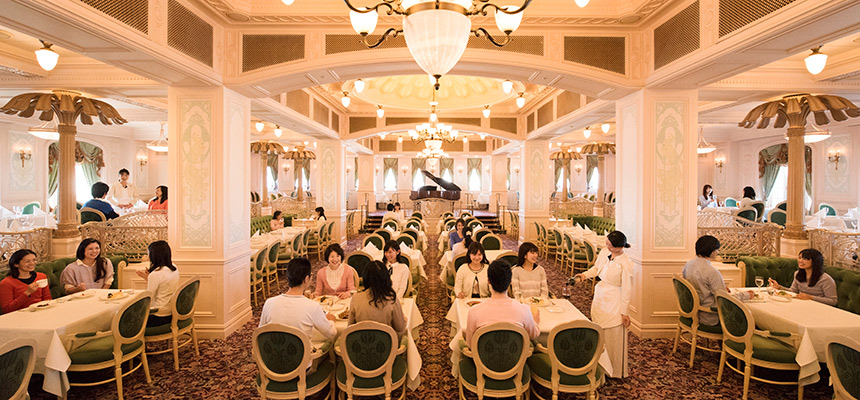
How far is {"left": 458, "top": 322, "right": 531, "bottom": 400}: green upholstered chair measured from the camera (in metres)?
2.75

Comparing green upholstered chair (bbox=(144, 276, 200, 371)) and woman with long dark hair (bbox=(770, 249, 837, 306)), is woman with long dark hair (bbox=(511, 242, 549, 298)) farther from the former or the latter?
green upholstered chair (bbox=(144, 276, 200, 371))

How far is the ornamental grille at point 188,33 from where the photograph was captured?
13.4ft

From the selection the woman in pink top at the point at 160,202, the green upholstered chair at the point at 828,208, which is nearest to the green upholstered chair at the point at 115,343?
the woman in pink top at the point at 160,202

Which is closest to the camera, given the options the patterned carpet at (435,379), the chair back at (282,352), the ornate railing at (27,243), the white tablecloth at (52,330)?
the chair back at (282,352)

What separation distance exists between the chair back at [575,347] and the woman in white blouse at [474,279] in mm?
1483

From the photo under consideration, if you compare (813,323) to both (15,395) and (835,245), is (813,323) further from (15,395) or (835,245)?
(15,395)

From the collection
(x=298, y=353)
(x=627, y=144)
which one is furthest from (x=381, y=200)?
(x=298, y=353)

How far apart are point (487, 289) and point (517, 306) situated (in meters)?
1.41

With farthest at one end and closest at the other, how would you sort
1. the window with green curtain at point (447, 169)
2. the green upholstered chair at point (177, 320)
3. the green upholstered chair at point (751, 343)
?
1. the window with green curtain at point (447, 169)
2. the green upholstered chair at point (177, 320)
3. the green upholstered chair at point (751, 343)

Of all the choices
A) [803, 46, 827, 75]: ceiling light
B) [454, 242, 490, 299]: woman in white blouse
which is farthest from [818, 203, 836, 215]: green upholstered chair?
[454, 242, 490, 299]: woman in white blouse

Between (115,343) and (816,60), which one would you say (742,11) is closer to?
(816,60)

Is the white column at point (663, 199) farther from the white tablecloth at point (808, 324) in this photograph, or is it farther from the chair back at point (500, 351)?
the chair back at point (500, 351)

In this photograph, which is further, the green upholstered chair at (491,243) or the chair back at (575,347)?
the green upholstered chair at (491,243)

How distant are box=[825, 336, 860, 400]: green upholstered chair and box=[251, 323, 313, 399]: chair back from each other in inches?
136
